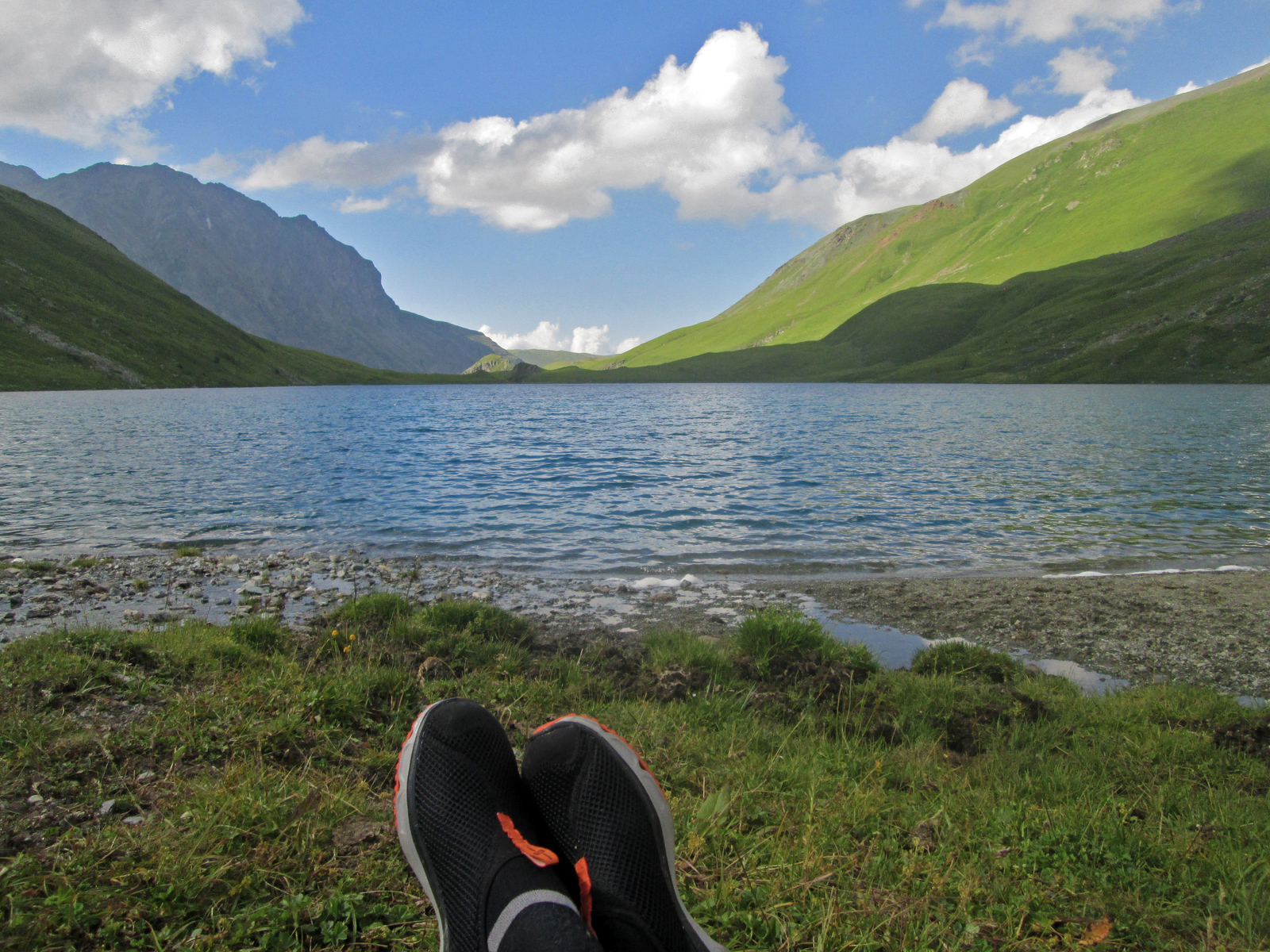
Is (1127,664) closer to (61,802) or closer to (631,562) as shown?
(631,562)

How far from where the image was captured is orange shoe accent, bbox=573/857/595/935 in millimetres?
3020

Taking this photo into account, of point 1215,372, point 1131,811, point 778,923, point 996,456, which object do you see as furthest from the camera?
point 1215,372

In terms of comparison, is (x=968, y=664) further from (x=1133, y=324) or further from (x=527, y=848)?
(x=1133, y=324)

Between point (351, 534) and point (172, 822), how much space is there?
15470 mm

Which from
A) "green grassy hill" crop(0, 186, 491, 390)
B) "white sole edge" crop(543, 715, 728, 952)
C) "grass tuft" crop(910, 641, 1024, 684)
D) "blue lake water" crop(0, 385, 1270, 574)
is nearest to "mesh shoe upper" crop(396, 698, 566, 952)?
"white sole edge" crop(543, 715, 728, 952)

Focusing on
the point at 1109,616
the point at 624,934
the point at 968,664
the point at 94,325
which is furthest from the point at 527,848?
the point at 94,325

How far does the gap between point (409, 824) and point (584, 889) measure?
1.06m

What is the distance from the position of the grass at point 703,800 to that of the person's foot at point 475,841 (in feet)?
0.88

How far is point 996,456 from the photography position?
115 feet

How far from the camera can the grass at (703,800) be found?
3131 mm

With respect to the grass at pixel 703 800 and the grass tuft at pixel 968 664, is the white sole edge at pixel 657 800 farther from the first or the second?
the grass tuft at pixel 968 664

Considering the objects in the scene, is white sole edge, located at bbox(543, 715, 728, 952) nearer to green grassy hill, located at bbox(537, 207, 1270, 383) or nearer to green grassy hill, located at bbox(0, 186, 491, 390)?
green grassy hill, located at bbox(0, 186, 491, 390)

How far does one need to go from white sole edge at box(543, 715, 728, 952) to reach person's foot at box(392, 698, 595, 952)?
1.66ft

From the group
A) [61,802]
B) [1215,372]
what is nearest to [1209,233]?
[1215,372]
